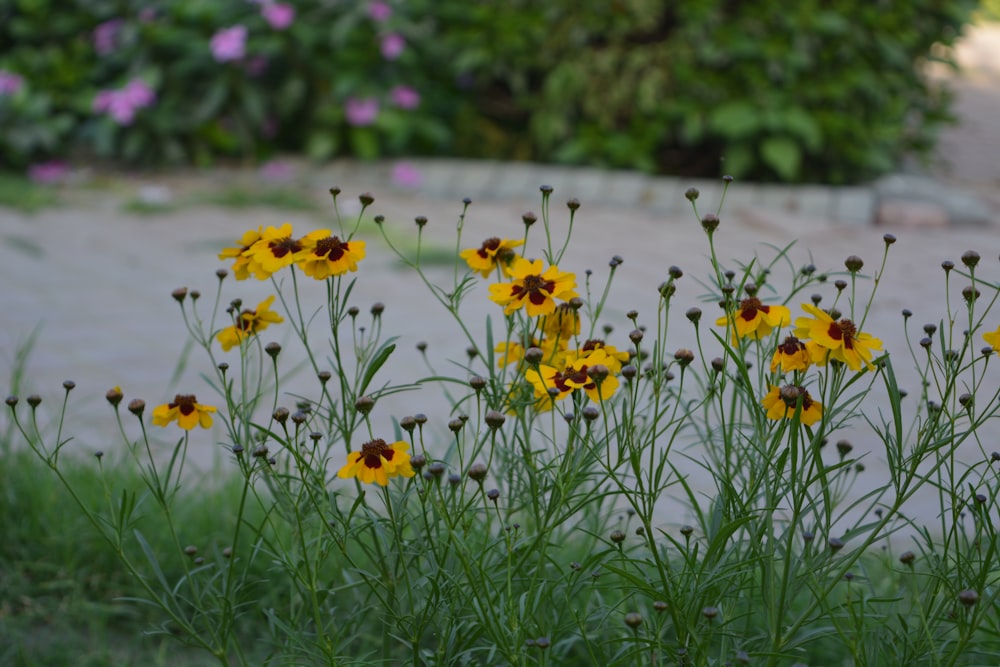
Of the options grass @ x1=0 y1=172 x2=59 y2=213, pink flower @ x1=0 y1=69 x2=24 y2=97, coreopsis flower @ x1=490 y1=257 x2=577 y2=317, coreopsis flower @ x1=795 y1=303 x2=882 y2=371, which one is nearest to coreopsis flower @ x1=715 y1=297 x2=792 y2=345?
coreopsis flower @ x1=795 y1=303 x2=882 y2=371

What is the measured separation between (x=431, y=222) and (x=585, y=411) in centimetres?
407

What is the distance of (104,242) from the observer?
197 inches

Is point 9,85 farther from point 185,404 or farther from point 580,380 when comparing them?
point 580,380

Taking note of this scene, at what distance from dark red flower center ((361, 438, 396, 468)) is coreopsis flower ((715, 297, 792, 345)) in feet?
1.43

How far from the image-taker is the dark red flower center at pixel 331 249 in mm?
1456

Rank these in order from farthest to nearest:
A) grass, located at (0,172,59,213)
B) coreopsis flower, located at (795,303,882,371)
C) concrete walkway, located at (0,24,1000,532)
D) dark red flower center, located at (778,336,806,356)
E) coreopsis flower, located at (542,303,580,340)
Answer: grass, located at (0,172,59,213)
concrete walkway, located at (0,24,1000,532)
coreopsis flower, located at (542,303,580,340)
dark red flower center, located at (778,336,806,356)
coreopsis flower, located at (795,303,882,371)

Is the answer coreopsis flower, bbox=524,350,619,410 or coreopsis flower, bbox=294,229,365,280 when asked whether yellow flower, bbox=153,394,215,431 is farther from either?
coreopsis flower, bbox=524,350,619,410

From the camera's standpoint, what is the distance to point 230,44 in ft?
19.3

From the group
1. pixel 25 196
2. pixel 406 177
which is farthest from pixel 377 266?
pixel 25 196

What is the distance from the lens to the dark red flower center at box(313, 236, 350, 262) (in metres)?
1.46

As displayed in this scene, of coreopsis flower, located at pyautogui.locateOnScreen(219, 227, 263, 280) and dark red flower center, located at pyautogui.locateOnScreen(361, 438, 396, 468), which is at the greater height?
coreopsis flower, located at pyautogui.locateOnScreen(219, 227, 263, 280)

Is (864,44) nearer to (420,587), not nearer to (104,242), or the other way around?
(104,242)

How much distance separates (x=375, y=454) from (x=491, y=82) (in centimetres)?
543

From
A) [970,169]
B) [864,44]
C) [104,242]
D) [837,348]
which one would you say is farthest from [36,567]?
[970,169]
